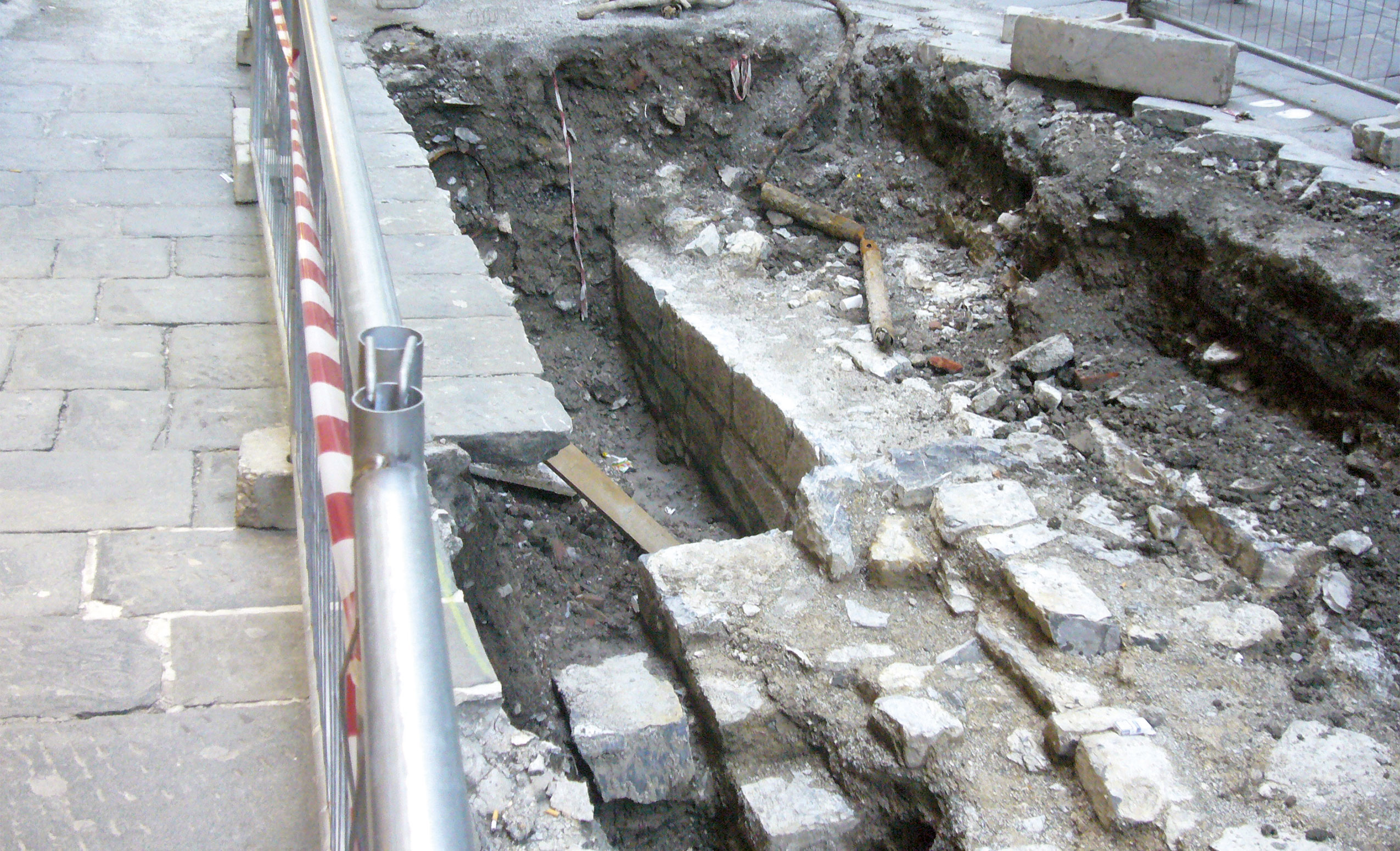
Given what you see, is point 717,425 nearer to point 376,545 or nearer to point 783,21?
point 783,21

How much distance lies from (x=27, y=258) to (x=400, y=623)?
353 centimetres

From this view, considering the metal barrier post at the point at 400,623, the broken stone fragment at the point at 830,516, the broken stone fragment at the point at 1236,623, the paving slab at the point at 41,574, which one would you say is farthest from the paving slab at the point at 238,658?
the broken stone fragment at the point at 1236,623

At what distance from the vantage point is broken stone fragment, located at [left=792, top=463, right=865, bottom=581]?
3631 mm

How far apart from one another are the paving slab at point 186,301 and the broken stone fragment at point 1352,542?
3.65 m

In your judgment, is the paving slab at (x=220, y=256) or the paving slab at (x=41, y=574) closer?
the paving slab at (x=41, y=574)

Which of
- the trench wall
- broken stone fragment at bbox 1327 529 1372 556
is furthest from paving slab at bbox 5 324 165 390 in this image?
broken stone fragment at bbox 1327 529 1372 556

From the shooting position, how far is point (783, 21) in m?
6.64

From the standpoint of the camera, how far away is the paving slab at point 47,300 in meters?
3.24

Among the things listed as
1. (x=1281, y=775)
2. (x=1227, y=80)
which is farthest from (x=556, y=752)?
(x=1227, y=80)

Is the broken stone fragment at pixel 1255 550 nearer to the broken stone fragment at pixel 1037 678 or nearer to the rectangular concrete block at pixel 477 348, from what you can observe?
the broken stone fragment at pixel 1037 678

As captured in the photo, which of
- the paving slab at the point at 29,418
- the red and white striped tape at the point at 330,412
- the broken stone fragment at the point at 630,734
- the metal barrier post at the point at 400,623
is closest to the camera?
the metal barrier post at the point at 400,623

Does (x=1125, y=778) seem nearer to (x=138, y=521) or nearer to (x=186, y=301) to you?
(x=138, y=521)

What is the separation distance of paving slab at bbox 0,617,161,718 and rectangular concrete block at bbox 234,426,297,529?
37 cm

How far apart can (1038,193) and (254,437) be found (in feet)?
12.9
